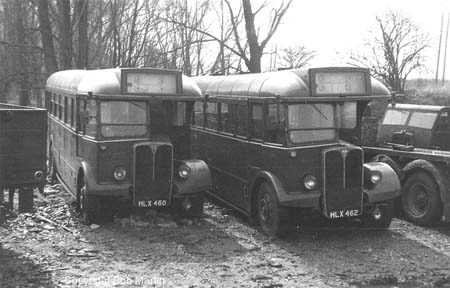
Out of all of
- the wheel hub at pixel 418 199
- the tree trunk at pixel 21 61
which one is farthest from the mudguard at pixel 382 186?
the tree trunk at pixel 21 61

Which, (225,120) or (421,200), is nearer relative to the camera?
(421,200)

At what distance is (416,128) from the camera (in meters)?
11.6

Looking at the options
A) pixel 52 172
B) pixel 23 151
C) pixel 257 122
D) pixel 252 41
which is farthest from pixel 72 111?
pixel 252 41

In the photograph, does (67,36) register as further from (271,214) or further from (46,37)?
(271,214)

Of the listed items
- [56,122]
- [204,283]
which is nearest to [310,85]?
[204,283]

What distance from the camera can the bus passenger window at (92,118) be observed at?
9.20 meters

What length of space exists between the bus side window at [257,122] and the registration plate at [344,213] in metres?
1.73

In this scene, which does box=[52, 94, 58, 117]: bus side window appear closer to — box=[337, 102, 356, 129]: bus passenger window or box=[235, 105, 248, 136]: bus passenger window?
box=[235, 105, 248, 136]: bus passenger window

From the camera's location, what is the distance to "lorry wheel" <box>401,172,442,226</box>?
9.93 metres

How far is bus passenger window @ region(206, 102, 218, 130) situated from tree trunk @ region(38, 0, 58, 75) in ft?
37.0

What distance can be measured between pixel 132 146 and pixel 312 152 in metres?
2.87

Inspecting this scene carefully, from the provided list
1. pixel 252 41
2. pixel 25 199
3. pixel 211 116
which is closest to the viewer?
pixel 25 199

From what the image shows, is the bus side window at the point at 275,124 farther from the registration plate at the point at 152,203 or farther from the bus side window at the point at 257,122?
the registration plate at the point at 152,203

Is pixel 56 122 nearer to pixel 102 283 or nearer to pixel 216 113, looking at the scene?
pixel 216 113
